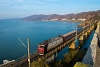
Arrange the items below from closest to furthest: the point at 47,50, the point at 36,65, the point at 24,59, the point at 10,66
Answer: the point at 36,65, the point at 10,66, the point at 24,59, the point at 47,50

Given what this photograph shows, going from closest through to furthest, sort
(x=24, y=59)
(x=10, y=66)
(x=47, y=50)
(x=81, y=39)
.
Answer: (x=10, y=66), (x=24, y=59), (x=47, y=50), (x=81, y=39)

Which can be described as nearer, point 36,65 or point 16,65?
point 36,65

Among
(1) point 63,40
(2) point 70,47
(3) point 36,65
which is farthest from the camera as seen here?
(2) point 70,47

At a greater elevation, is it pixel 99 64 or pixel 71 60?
pixel 99 64

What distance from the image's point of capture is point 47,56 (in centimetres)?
2883

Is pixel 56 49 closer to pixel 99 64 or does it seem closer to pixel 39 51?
pixel 39 51

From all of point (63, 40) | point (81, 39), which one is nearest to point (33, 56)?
point (63, 40)

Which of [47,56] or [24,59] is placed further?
[47,56]

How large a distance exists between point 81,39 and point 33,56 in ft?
126

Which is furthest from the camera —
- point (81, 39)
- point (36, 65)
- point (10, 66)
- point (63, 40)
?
point (81, 39)

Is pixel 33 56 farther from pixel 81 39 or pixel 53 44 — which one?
pixel 81 39

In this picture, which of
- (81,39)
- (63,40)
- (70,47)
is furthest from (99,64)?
(81,39)

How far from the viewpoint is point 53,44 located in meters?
34.9

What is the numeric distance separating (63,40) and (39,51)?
13.6 m
